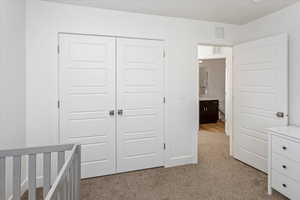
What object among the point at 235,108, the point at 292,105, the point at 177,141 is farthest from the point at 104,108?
the point at 292,105

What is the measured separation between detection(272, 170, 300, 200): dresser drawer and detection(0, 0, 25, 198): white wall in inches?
116

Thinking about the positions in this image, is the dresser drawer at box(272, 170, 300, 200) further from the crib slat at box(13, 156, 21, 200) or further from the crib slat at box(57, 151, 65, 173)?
the crib slat at box(13, 156, 21, 200)

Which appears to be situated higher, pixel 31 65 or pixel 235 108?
pixel 31 65

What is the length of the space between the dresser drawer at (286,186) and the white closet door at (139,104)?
1534mm

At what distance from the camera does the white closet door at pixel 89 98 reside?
2.62 metres

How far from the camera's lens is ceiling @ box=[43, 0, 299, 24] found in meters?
2.52

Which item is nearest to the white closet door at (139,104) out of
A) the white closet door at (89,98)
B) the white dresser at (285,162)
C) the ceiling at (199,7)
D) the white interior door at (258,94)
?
the white closet door at (89,98)

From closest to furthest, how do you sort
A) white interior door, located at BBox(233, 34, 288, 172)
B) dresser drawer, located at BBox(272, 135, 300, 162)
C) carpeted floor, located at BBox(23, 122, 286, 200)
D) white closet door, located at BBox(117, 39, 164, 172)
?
dresser drawer, located at BBox(272, 135, 300, 162) < carpeted floor, located at BBox(23, 122, 286, 200) < white interior door, located at BBox(233, 34, 288, 172) < white closet door, located at BBox(117, 39, 164, 172)

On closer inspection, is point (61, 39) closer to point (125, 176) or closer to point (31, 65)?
point (31, 65)

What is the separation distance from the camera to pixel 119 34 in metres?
2.80

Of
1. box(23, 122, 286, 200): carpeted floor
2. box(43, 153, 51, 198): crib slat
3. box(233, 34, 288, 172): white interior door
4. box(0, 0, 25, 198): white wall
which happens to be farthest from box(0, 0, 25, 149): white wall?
box(233, 34, 288, 172): white interior door

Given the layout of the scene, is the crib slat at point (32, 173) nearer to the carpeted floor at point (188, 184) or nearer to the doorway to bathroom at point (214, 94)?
the carpeted floor at point (188, 184)

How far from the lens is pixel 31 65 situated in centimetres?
245

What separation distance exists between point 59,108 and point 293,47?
10.7 feet
